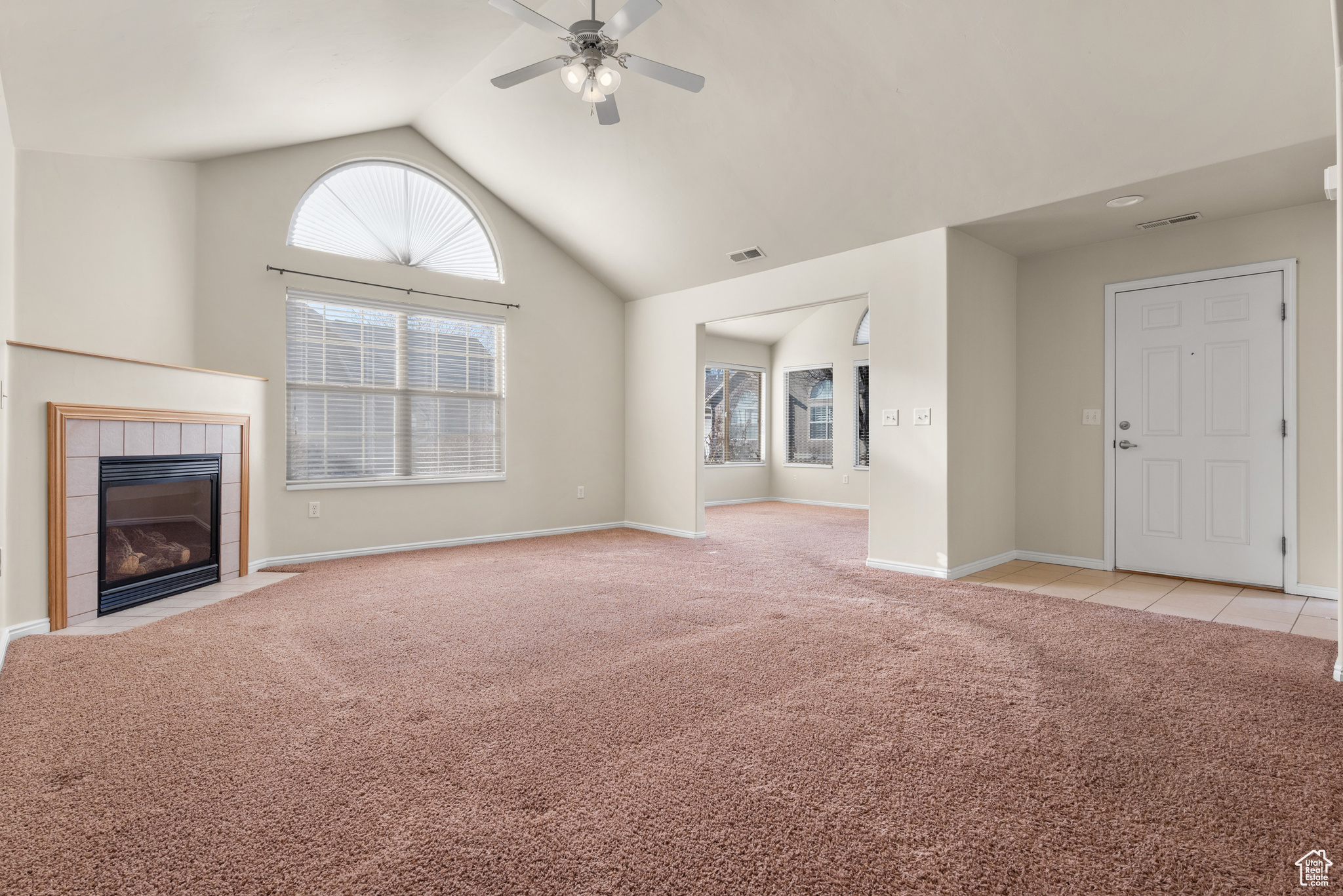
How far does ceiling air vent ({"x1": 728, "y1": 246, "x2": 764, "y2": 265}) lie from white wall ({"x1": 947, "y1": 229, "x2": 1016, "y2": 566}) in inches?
58.1

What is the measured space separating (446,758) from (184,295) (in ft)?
13.4

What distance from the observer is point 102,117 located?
11.0 ft

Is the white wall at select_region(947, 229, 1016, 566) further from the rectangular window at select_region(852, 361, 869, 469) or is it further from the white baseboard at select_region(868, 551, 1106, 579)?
the rectangular window at select_region(852, 361, 869, 469)

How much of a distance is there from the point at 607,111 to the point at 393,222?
2.85m

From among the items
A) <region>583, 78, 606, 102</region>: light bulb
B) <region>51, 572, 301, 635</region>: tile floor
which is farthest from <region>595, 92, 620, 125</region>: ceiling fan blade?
<region>51, 572, 301, 635</region>: tile floor

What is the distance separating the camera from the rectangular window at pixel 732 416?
376 inches

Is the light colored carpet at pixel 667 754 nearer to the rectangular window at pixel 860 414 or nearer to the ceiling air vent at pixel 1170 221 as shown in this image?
the ceiling air vent at pixel 1170 221

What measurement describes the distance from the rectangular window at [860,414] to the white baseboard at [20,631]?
7915 mm

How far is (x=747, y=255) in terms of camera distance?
5.38m

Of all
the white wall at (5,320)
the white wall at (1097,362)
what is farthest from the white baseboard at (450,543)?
the white wall at (1097,362)

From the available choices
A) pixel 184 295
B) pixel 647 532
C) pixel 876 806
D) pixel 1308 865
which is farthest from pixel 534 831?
pixel 647 532

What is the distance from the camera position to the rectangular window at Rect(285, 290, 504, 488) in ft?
16.3

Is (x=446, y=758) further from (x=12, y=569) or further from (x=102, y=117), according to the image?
(x=102, y=117)

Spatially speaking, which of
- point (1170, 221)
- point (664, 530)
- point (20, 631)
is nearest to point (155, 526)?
point (20, 631)
